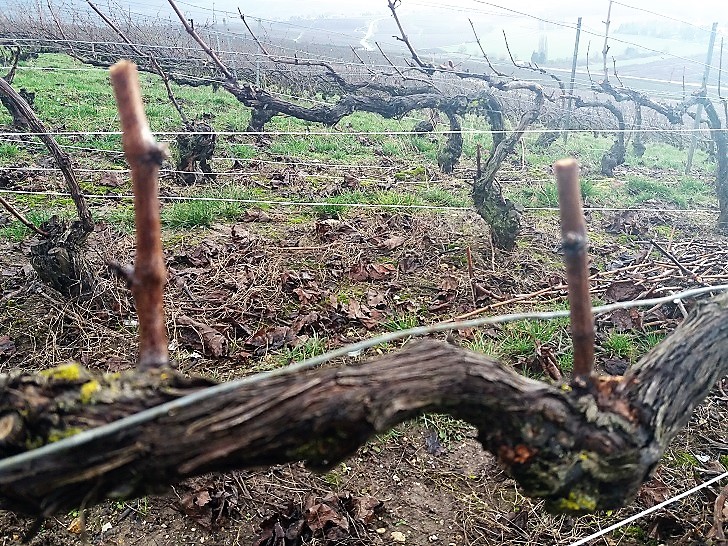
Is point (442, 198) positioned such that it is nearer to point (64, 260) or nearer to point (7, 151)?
point (64, 260)

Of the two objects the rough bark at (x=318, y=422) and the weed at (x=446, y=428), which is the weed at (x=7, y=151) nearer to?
the weed at (x=446, y=428)

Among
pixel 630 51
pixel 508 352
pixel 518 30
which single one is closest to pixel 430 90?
pixel 508 352

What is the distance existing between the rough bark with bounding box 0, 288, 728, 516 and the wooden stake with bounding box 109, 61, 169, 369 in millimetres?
89

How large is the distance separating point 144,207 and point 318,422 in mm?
637

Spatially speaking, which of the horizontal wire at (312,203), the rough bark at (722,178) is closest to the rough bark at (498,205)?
the horizontal wire at (312,203)

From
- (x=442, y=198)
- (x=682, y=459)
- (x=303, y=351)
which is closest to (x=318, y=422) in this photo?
(x=303, y=351)

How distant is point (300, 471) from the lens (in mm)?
2832

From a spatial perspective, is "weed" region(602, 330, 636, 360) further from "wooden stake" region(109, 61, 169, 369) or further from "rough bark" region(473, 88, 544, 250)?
"wooden stake" region(109, 61, 169, 369)

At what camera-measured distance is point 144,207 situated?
1.22 metres

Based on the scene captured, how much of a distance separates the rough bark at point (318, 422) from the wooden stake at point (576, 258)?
4.3 inches

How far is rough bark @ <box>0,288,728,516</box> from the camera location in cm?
116

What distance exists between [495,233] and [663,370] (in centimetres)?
365

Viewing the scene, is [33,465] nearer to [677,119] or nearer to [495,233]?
[495,233]

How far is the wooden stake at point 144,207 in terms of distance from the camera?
1.14 metres
